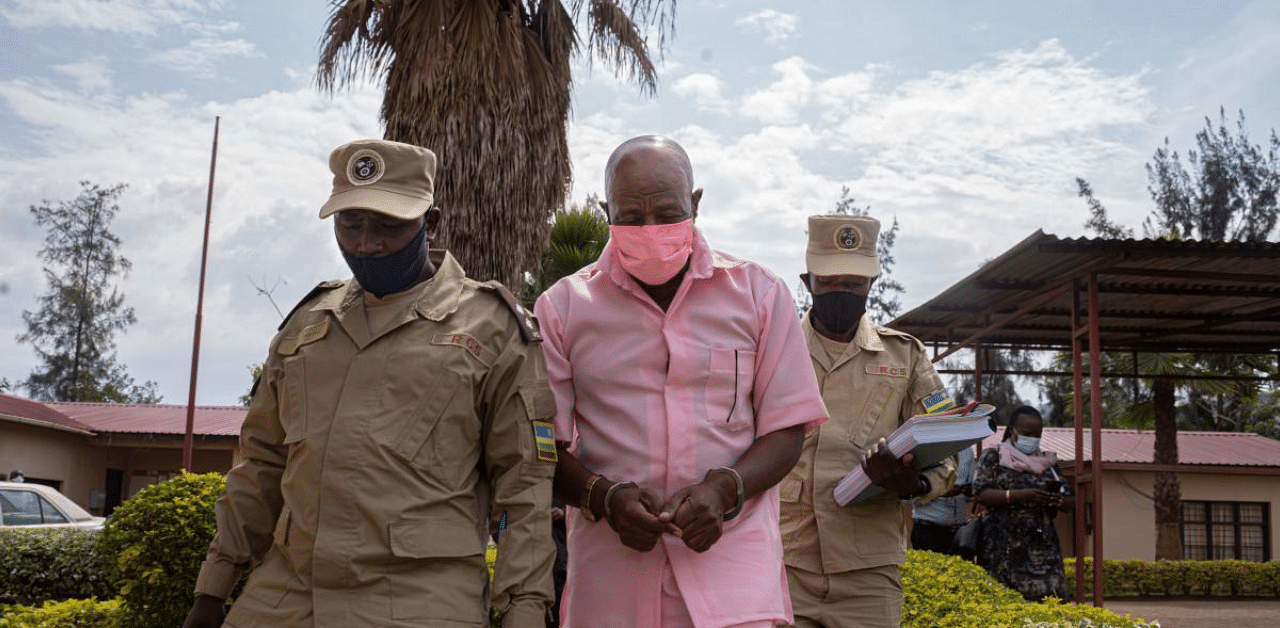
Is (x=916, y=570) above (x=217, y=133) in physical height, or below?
below

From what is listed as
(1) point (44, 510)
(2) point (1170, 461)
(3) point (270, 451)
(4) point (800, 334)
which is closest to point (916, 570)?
(4) point (800, 334)

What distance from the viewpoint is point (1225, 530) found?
97.2 ft

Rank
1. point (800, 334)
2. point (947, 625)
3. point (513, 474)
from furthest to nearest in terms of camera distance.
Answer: point (947, 625)
point (800, 334)
point (513, 474)

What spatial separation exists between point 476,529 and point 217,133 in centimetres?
2261

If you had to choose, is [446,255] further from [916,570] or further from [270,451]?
[916,570]

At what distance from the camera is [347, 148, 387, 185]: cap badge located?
2.94 m

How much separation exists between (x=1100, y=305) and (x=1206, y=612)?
10.2 m

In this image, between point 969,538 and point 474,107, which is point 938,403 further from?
point 474,107

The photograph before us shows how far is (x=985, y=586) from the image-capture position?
6570 millimetres

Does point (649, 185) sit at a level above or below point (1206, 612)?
above

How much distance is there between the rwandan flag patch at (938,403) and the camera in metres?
4.31

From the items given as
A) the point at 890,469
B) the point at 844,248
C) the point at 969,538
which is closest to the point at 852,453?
the point at 890,469

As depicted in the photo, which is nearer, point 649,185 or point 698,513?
point 698,513

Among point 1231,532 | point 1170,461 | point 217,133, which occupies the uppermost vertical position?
point 217,133
